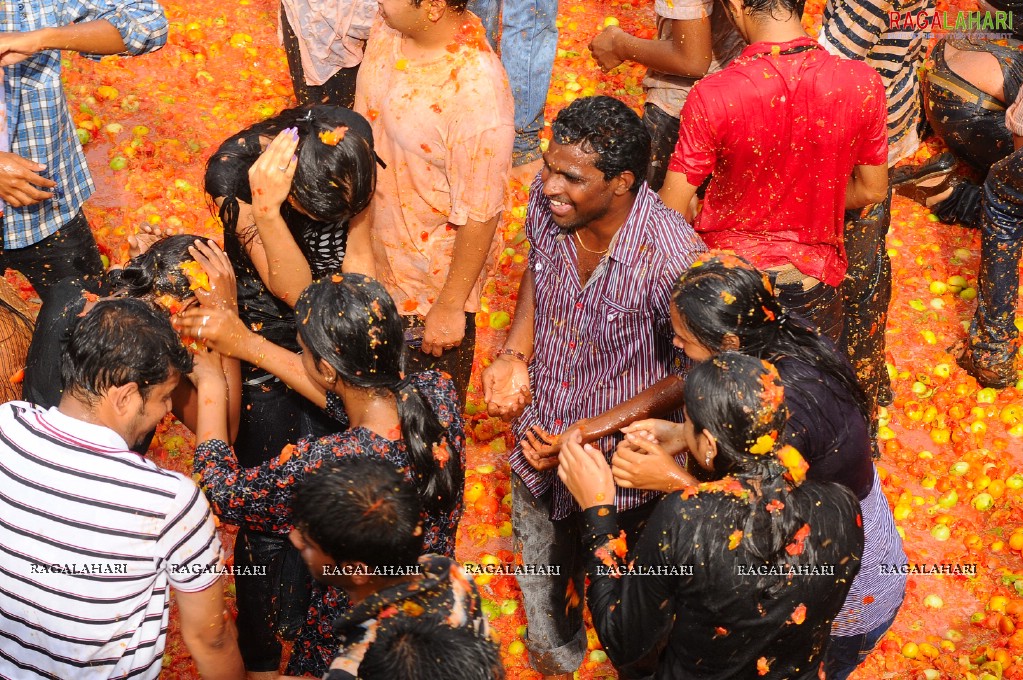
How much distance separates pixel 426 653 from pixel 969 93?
5.47 meters

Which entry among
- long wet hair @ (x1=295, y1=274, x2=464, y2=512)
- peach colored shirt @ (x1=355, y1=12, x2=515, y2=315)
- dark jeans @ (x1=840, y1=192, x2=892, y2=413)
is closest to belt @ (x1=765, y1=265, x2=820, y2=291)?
dark jeans @ (x1=840, y1=192, x2=892, y2=413)

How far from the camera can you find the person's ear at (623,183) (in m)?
3.20

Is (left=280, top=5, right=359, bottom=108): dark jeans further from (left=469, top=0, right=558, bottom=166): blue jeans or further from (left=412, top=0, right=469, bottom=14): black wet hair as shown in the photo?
(left=412, top=0, right=469, bottom=14): black wet hair

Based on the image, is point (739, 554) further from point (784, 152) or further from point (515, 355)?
point (784, 152)

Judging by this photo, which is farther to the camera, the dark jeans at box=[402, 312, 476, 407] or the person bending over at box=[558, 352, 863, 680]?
the dark jeans at box=[402, 312, 476, 407]

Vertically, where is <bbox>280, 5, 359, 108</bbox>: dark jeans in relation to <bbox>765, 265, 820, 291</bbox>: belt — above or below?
above

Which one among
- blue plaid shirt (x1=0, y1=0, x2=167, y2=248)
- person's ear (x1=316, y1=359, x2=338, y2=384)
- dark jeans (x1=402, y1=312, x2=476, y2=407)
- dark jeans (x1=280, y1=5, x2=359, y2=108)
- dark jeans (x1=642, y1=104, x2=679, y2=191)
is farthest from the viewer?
dark jeans (x1=280, y1=5, x2=359, y2=108)

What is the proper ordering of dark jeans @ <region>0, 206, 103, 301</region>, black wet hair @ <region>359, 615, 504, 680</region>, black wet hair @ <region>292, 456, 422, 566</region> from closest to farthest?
black wet hair @ <region>359, 615, 504, 680</region>, black wet hair @ <region>292, 456, 422, 566</region>, dark jeans @ <region>0, 206, 103, 301</region>

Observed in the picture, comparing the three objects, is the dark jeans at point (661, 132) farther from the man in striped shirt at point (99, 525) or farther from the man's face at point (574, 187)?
the man in striped shirt at point (99, 525)

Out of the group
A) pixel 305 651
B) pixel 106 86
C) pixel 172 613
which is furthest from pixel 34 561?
pixel 106 86

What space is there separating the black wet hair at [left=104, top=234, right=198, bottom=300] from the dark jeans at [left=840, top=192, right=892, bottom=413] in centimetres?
292

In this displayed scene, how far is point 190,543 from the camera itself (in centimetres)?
247

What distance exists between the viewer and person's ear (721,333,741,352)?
2.84m

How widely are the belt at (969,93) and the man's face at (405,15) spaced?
405 cm
